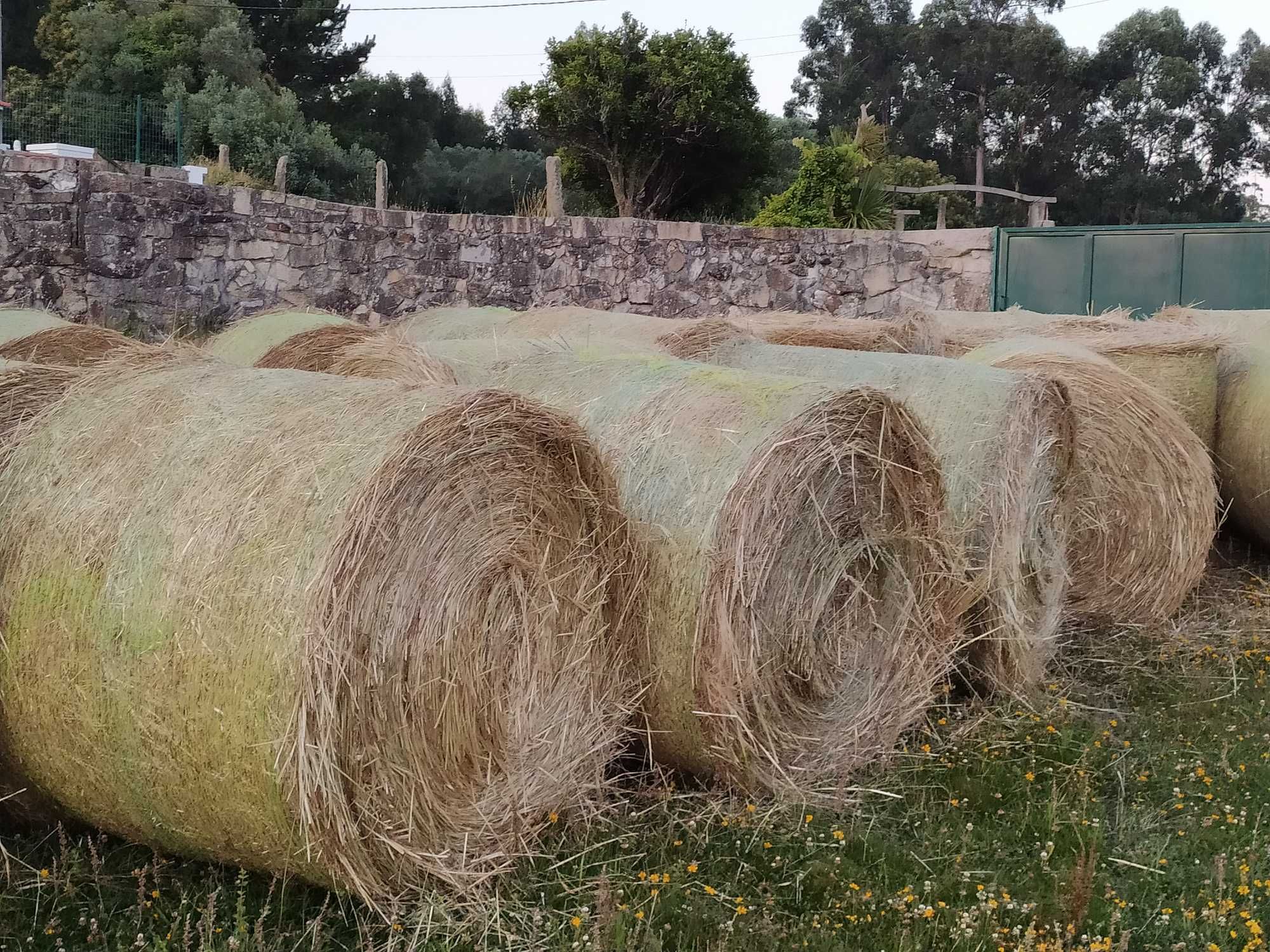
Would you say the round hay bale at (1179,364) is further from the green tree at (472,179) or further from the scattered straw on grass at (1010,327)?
the green tree at (472,179)

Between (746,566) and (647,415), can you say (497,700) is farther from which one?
(647,415)

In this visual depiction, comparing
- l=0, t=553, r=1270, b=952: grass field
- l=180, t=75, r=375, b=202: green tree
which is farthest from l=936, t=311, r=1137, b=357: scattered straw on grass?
l=180, t=75, r=375, b=202: green tree

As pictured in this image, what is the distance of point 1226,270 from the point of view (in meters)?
12.4

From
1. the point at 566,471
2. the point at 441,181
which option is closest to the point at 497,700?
the point at 566,471

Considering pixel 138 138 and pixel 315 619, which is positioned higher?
pixel 138 138

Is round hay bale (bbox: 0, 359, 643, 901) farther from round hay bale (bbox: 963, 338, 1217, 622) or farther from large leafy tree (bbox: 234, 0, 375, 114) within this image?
large leafy tree (bbox: 234, 0, 375, 114)

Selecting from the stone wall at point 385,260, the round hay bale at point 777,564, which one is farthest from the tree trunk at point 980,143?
the round hay bale at point 777,564

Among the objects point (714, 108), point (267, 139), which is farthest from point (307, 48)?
point (714, 108)

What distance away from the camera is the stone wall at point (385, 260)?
972 centimetres

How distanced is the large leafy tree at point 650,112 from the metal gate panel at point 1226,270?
40.8ft

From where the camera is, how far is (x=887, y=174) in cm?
2141

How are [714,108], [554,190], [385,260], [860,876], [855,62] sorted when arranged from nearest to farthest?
[860,876] < [385,260] < [554,190] < [714,108] < [855,62]

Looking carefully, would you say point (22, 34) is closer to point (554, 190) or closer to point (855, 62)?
point (554, 190)

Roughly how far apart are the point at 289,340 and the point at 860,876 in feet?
11.6
